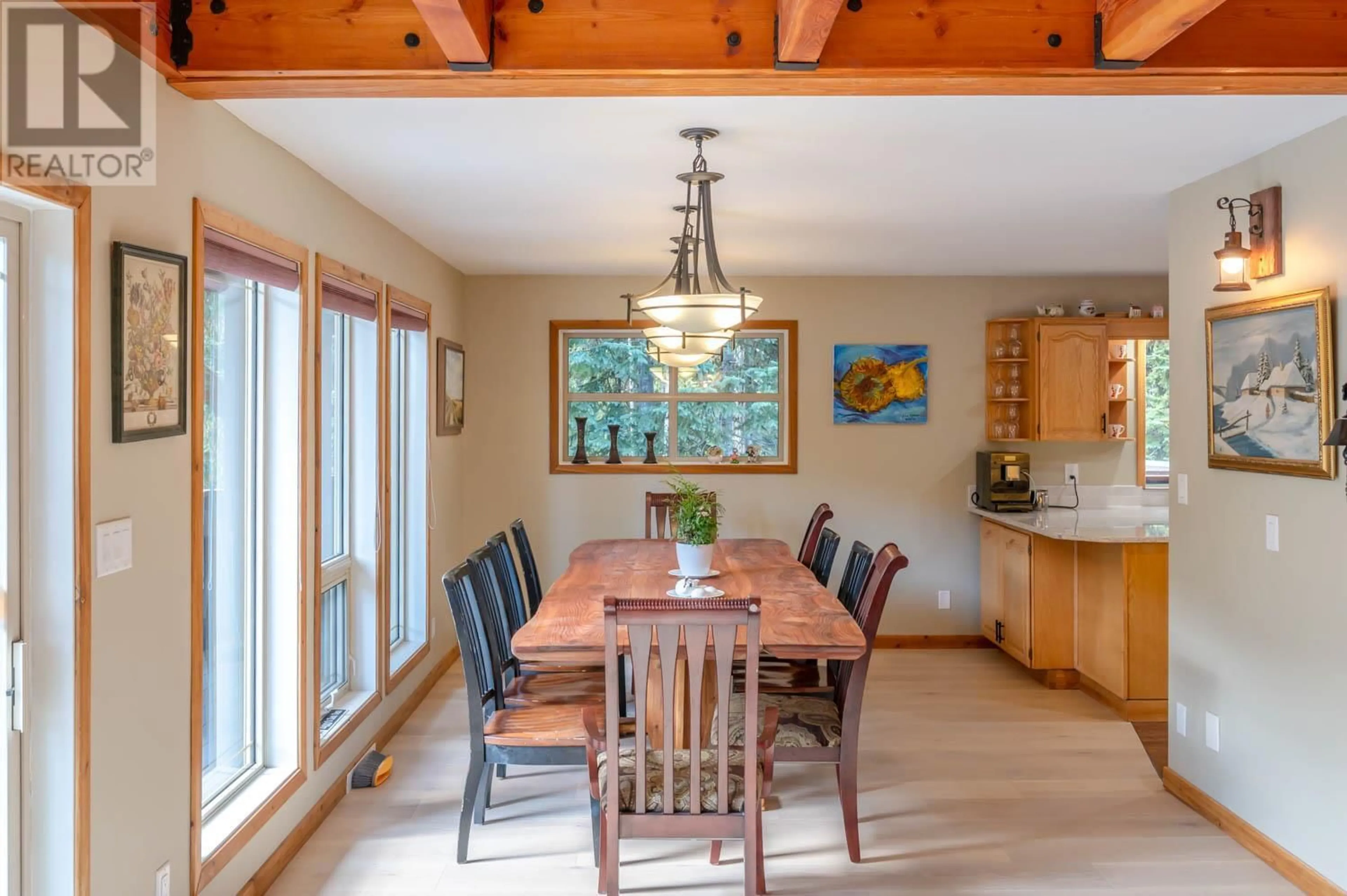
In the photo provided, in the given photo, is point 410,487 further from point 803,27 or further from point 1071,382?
point 1071,382

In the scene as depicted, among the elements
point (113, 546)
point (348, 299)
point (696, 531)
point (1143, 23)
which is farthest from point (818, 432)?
point (113, 546)

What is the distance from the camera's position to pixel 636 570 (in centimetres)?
388

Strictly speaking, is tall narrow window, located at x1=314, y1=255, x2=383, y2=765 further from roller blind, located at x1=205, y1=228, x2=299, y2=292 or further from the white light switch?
the white light switch

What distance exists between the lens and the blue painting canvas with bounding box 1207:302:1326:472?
A: 278 centimetres

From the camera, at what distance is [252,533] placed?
3.08m

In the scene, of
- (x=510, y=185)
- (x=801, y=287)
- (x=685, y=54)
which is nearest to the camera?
(x=685, y=54)

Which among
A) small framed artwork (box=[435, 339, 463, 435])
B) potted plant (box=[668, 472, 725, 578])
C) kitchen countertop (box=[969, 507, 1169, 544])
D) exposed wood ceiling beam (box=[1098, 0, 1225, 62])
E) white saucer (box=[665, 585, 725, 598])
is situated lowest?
white saucer (box=[665, 585, 725, 598])

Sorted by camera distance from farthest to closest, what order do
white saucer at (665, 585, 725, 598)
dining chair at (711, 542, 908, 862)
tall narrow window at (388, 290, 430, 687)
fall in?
tall narrow window at (388, 290, 430, 687) → white saucer at (665, 585, 725, 598) → dining chair at (711, 542, 908, 862)

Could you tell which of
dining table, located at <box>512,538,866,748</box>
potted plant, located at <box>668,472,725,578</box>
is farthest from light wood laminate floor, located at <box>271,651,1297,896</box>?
potted plant, located at <box>668,472,725,578</box>

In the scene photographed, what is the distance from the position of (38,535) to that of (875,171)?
268 centimetres

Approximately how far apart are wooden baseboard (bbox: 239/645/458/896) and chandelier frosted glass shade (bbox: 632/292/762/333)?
6.75 ft

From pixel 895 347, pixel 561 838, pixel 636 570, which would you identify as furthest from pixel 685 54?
pixel 895 347

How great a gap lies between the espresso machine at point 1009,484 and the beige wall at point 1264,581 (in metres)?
1.87

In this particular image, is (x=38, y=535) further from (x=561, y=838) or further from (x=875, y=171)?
(x=875, y=171)
